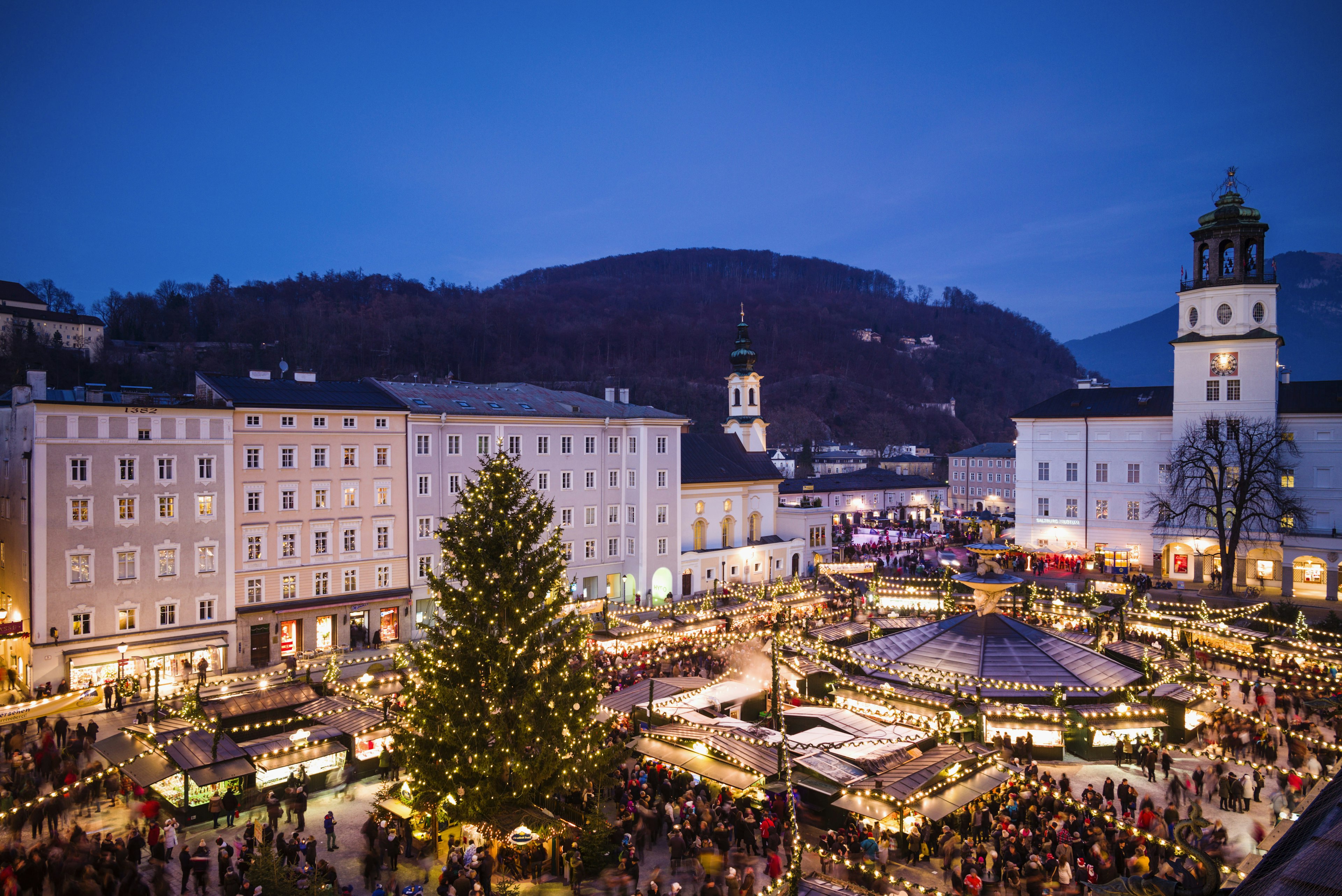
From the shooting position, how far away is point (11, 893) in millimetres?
13625

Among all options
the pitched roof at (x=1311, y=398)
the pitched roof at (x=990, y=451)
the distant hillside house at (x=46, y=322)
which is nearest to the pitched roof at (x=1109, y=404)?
the pitched roof at (x=1311, y=398)

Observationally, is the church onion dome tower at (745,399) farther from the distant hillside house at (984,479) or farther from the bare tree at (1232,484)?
the distant hillside house at (984,479)

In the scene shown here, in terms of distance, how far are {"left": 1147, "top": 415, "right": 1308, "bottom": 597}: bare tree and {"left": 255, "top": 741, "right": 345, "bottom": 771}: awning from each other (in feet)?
144

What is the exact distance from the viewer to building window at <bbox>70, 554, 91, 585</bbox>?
92.9ft

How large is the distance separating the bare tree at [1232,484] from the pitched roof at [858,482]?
32.4m

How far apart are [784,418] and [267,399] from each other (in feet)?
357

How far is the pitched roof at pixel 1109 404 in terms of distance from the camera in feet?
171

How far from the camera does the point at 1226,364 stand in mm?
48188

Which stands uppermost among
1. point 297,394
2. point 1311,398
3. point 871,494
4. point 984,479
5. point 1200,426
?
point 1311,398

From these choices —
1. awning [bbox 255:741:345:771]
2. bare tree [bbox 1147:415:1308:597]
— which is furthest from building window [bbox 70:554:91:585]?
bare tree [bbox 1147:415:1308:597]

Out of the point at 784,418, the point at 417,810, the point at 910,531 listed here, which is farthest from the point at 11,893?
the point at 784,418

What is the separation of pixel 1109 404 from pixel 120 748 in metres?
56.2

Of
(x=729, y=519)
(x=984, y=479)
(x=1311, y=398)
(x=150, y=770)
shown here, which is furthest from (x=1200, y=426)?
(x=984, y=479)

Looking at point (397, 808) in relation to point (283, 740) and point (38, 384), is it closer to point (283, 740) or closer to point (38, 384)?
point (283, 740)
